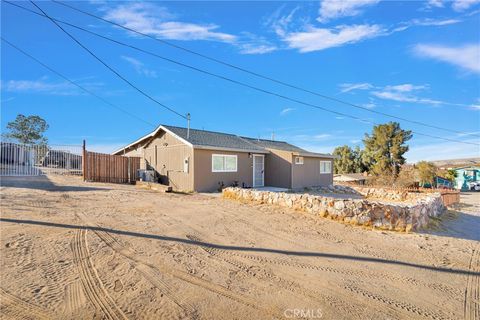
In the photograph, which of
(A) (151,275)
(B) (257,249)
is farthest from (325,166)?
(A) (151,275)

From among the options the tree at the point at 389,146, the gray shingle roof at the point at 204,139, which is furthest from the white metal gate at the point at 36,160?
the tree at the point at 389,146

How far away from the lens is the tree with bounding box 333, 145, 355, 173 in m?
39.7

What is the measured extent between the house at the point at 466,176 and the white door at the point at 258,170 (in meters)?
38.0

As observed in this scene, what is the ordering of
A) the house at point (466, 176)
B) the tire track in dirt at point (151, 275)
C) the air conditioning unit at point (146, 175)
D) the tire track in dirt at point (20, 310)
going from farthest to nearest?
the house at point (466, 176) < the air conditioning unit at point (146, 175) < the tire track in dirt at point (151, 275) < the tire track in dirt at point (20, 310)

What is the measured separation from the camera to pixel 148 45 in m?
12.1

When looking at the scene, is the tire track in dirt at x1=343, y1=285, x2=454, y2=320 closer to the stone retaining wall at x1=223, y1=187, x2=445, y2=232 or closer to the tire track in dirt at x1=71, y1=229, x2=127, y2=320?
the tire track in dirt at x1=71, y1=229, x2=127, y2=320

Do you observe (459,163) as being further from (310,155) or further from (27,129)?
(27,129)

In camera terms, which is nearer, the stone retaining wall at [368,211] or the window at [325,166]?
the stone retaining wall at [368,211]

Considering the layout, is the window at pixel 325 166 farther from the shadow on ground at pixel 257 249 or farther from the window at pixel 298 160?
the shadow on ground at pixel 257 249

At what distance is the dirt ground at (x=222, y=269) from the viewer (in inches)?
123

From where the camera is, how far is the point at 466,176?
4062 cm

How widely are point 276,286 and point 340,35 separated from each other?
12.7m

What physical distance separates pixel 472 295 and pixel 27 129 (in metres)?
44.1

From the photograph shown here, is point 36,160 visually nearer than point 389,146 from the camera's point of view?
Yes
